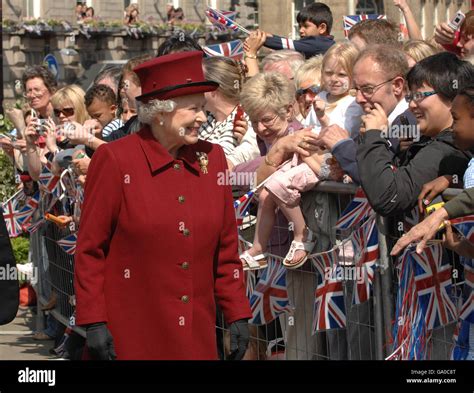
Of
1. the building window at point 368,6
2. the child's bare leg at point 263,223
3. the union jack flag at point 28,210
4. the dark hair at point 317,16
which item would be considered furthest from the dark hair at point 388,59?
the building window at point 368,6

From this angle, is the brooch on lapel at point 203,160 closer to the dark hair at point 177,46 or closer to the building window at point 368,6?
the dark hair at point 177,46

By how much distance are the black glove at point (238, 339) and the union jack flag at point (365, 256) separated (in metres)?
0.78

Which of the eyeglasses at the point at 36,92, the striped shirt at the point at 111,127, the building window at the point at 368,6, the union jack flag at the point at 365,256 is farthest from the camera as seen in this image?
the building window at the point at 368,6

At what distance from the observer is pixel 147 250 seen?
5785 mm

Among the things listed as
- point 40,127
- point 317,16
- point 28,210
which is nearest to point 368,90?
point 40,127

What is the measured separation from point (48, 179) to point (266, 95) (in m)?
2.60

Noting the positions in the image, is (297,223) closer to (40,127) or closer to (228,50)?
(40,127)

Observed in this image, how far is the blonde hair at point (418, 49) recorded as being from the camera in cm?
752

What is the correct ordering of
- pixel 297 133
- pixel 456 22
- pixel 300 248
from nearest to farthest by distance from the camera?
pixel 300 248
pixel 297 133
pixel 456 22

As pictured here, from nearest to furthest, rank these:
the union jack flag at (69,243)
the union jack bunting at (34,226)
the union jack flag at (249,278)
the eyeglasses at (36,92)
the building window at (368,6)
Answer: the union jack flag at (249,278)
the union jack flag at (69,243)
the union jack bunting at (34,226)
the eyeglasses at (36,92)
the building window at (368,6)

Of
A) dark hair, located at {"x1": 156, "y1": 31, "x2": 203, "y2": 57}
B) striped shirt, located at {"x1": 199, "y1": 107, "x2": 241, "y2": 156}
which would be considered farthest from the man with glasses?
dark hair, located at {"x1": 156, "y1": 31, "x2": 203, "y2": 57}

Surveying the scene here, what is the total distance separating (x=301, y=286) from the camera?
725 cm

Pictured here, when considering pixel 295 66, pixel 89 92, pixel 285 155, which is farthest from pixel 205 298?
pixel 89 92

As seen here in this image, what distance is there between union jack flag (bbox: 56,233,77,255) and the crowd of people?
122 mm
